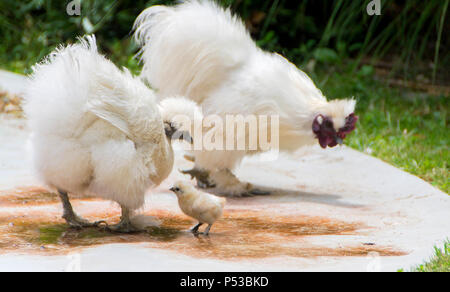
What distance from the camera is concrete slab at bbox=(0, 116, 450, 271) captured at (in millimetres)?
3754

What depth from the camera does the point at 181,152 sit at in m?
7.10

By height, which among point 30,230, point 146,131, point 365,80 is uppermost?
point 365,80

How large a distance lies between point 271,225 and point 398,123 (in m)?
3.59

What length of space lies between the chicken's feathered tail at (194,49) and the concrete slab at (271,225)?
954mm

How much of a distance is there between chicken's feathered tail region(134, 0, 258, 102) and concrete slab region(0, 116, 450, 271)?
3.13 feet

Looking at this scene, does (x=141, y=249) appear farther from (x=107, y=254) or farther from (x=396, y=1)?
(x=396, y=1)

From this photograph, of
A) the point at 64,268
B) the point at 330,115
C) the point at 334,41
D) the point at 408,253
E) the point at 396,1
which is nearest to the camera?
the point at 64,268

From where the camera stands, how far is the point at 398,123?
7.92 meters

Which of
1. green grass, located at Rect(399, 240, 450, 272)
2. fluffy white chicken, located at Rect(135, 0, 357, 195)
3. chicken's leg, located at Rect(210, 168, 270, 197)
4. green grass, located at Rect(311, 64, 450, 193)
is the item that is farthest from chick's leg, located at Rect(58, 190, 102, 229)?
green grass, located at Rect(311, 64, 450, 193)

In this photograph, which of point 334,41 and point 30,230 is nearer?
point 30,230

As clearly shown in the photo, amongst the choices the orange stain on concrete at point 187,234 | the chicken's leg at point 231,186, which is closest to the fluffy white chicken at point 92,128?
the orange stain on concrete at point 187,234

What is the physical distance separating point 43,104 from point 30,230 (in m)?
0.85

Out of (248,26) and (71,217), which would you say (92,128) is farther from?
(248,26)

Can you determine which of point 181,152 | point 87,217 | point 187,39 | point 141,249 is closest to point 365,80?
point 181,152
